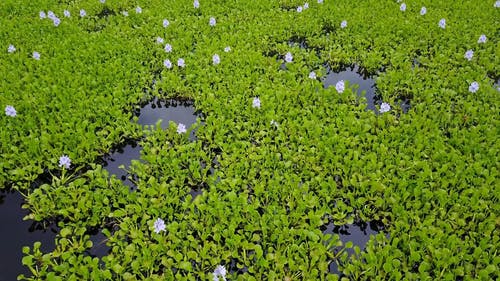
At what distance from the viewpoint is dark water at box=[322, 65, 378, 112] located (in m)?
6.06

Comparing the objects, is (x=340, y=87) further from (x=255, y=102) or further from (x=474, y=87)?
(x=474, y=87)

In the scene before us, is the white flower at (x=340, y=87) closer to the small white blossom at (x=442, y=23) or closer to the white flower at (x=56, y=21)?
the small white blossom at (x=442, y=23)

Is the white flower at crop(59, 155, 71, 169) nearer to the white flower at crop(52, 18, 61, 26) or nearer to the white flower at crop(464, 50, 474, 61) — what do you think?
the white flower at crop(52, 18, 61, 26)

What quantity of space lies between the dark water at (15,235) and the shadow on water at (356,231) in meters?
2.69

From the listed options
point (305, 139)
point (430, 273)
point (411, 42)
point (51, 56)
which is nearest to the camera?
point (430, 273)

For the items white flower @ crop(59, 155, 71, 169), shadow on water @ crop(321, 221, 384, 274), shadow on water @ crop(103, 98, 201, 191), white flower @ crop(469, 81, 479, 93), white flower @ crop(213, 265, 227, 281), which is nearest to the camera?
white flower @ crop(213, 265, 227, 281)

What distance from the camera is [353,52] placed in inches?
268

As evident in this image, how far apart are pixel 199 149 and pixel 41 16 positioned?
15.2ft

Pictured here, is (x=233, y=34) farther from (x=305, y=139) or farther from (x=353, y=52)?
(x=305, y=139)

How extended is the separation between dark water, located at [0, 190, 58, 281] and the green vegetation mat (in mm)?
120

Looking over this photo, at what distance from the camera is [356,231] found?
409 cm

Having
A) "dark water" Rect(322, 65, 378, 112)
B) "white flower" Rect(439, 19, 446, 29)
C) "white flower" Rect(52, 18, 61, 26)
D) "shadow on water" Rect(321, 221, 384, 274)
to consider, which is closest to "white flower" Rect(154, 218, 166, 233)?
"shadow on water" Rect(321, 221, 384, 274)

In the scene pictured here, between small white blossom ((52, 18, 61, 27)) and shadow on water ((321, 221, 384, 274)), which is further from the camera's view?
small white blossom ((52, 18, 61, 27))

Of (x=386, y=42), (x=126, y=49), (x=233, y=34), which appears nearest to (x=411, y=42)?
(x=386, y=42)
